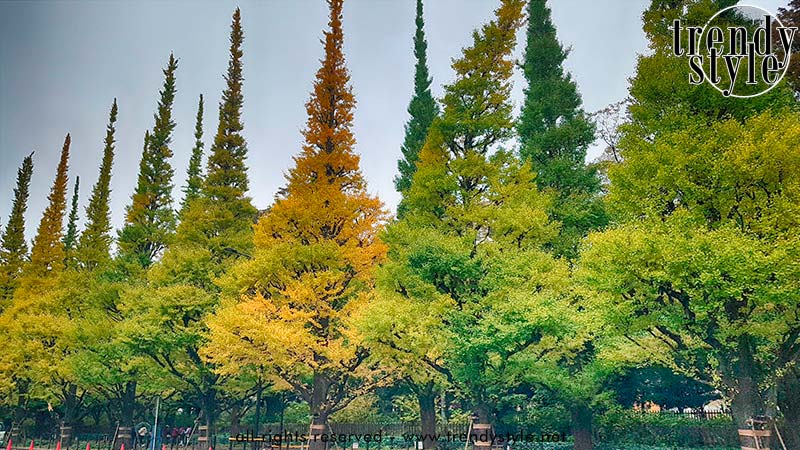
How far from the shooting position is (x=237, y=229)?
26.7 meters

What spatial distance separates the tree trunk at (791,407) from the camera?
1652 cm

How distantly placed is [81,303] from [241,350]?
1999 centimetres

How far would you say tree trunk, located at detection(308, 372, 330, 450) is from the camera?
63.3 feet

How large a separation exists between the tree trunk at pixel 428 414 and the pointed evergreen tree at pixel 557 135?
7805 mm

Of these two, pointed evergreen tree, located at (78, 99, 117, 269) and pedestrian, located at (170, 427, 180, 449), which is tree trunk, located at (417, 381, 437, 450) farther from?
Answer: pointed evergreen tree, located at (78, 99, 117, 269)

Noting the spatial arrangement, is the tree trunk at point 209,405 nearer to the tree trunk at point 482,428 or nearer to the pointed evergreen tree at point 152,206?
the pointed evergreen tree at point 152,206

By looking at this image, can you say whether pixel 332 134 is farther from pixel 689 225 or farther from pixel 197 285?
pixel 689 225

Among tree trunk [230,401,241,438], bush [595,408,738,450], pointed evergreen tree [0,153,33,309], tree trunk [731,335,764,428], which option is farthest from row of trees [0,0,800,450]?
pointed evergreen tree [0,153,33,309]

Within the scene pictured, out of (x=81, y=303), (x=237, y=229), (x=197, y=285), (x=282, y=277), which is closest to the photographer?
(x=282, y=277)

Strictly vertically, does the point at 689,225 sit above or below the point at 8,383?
above

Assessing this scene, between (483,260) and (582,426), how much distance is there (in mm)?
7469

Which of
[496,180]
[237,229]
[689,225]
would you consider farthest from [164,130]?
[689,225]

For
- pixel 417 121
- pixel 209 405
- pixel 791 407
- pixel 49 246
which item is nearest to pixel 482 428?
pixel 791 407

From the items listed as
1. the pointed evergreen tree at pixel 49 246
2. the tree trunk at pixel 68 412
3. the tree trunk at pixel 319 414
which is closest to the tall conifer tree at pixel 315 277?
the tree trunk at pixel 319 414
